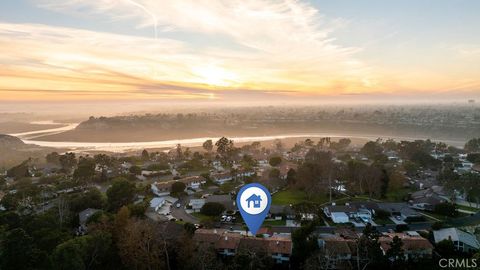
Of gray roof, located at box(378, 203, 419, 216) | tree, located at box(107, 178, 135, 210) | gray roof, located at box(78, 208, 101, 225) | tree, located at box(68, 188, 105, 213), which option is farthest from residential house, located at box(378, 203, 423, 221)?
tree, located at box(68, 188, 105, 213)

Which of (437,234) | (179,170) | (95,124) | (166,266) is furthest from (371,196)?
(95,124)

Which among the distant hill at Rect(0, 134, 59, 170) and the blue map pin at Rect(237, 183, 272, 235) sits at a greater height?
the blue map pin at Rect(237, 183, 272, 235)

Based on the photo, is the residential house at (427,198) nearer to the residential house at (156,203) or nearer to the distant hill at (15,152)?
the residential house at (156,203)

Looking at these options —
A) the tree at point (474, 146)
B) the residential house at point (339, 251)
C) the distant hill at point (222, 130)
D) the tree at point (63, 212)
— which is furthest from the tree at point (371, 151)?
the tree at point (63, 212)

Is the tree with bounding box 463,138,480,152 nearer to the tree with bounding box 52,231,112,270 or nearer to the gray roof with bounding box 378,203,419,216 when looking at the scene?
the gray roof with bounding box 378,203,419,216

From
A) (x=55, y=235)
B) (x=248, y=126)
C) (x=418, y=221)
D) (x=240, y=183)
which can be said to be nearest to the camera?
(x=55, y=235)

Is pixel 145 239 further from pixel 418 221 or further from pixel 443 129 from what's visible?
pixel 443 129
